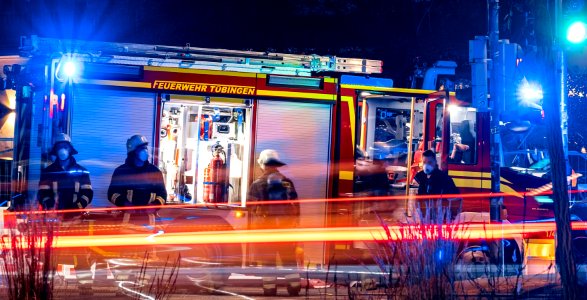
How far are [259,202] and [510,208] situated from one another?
4.31 meters

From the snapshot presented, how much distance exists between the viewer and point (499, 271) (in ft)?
23.4

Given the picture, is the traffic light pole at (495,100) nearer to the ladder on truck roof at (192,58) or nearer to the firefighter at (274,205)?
the ladder on truck roof at (192,58)

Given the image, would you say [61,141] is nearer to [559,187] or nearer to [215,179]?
[215,179]

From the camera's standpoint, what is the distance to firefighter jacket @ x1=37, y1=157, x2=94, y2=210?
952 centimetres

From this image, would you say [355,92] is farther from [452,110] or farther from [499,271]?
[499,271]

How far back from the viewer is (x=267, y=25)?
976 inches

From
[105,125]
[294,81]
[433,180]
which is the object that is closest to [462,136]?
[433,180]

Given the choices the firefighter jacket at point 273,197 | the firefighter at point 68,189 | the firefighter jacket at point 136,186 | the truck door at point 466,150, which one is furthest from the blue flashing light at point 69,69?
the truck door at point 466,150

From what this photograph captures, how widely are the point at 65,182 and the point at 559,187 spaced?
6044mm

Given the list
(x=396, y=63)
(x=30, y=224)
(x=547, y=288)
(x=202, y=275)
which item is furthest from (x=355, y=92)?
(x=396, y=63)

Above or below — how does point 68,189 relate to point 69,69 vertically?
below

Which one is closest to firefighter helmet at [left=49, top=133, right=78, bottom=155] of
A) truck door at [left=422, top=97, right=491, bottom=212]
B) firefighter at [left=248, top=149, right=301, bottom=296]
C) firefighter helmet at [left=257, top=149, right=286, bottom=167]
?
firefighter at [left=248, top=149, right=301, bottom=296]

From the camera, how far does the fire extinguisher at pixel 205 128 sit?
11656 millimetres

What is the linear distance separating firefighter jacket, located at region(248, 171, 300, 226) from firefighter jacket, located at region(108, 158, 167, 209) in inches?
50.8
